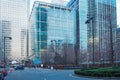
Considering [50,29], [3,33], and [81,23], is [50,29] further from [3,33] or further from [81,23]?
[3,33]

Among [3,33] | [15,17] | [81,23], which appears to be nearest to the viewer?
[3,33]

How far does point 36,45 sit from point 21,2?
5416 cm

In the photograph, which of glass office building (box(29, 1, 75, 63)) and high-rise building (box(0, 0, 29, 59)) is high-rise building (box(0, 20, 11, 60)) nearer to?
high-rise building (box(0, 0, 29, 59))

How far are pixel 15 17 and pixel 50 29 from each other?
68.3 ft

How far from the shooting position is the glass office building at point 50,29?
12056cm

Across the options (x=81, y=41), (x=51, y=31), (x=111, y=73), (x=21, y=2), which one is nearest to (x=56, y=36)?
(x=51, y=31)

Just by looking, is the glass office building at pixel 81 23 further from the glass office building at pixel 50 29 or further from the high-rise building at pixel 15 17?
the high-rise building at pixel 15 17

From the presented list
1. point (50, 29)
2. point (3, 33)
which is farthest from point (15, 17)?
point (3, 33)

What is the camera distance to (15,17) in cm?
14250

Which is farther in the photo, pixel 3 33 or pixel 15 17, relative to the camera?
pixel 15 17

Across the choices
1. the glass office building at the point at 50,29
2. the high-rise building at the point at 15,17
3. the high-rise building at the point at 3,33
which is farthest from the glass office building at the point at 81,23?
the high-rise building at the point at 3,33

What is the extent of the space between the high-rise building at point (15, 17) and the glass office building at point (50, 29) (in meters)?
10.6

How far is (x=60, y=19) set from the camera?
5743 inches

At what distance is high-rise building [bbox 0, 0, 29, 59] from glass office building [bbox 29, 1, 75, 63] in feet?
34.9
